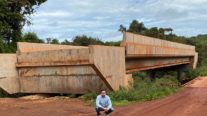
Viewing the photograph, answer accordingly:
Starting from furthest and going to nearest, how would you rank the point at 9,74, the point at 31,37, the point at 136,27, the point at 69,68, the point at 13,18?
1. the point at 136,27
2. the point at 31,37
3. the point at 13,18
4. the point at 9,74
5. the point at 69,68

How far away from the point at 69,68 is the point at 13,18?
12.8m

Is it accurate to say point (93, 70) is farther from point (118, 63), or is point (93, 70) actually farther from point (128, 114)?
point (128, 114)

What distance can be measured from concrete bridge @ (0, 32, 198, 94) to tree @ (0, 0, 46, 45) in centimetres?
745

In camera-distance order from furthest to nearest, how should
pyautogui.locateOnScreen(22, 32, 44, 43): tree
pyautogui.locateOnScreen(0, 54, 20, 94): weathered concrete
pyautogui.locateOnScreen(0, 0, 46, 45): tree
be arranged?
pyautogui.locateOnScreen(22, 32, 44, 43): tree < pyautogui.locateOnScreen(0, 0, 46, 45): tree < pyautogui.locateOnScreen(0, 54, 20, 94): weathered concrete

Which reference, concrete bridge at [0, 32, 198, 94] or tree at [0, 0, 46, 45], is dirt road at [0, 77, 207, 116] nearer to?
concrete bridge at [0, 32, 198, 94]

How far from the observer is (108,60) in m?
20.1

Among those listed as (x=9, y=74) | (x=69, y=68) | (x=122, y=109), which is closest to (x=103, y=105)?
(x=122, y=109)

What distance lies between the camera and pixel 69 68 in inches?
837

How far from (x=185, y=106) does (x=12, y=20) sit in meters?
19.1

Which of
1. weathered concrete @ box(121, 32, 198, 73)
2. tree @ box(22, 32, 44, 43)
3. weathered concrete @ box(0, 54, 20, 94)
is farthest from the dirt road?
tree @ box(22, 32, 44, 43)

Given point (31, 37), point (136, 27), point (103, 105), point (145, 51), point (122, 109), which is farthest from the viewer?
point (136, 27)

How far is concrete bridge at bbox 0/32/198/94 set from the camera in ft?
65.6

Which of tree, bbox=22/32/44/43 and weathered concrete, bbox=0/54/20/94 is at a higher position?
tree, bbox=22/32/44/43

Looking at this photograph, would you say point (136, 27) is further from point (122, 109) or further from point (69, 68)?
point (122, 109)
